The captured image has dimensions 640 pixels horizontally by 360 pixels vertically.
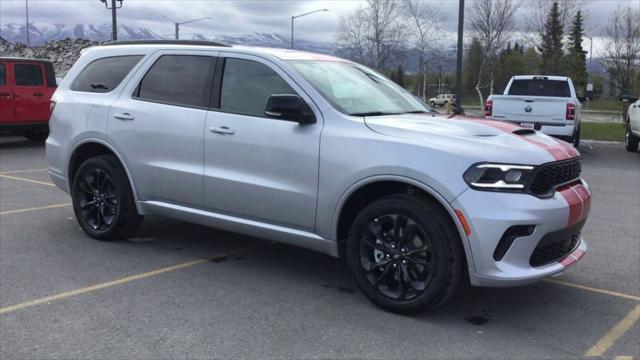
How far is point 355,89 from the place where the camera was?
5.18 m

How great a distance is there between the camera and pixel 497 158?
4.01 m

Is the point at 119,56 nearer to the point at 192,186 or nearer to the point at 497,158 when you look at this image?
the point at 192,186

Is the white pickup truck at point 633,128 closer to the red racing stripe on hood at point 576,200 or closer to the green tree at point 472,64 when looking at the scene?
the red racing stripe on hood at point 576,200

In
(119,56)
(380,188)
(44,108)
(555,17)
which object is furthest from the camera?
(555,17)

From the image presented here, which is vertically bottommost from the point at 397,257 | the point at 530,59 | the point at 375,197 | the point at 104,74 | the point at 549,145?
the point at 397,257

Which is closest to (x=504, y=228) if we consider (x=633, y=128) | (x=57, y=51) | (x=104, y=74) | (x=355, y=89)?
(x=355, y=89)

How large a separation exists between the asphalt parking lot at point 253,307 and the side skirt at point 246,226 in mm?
364

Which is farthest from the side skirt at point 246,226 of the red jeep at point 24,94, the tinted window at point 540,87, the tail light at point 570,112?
the tinted window at point 540,87

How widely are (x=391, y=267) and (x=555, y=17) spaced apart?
28.9 meters

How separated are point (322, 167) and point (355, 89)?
92 cm

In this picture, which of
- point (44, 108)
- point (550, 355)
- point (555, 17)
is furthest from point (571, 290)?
point (555, 17)

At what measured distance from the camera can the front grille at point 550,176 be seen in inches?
161

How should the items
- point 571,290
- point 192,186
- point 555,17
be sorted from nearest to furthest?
point 571,290 < point 192,186 < point 555,17

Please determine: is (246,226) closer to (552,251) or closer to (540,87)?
(552,251)
